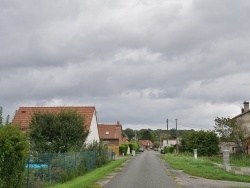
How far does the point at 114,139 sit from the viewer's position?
3780 inches

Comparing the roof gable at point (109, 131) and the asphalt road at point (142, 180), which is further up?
the roof gable at point (109, 131)

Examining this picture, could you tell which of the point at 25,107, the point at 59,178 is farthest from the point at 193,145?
the point at 59,178

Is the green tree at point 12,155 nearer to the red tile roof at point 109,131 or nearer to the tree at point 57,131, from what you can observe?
the tree at point 57,131

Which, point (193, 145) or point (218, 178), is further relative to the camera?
point (193, 145)

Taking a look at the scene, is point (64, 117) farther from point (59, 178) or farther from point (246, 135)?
point (246, 135)

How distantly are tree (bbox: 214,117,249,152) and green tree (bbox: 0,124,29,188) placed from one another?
3615 centimetres

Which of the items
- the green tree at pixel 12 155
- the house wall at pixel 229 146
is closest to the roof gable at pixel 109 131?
the house wall at pixel 229 146

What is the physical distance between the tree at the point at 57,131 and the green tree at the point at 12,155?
16693 mm

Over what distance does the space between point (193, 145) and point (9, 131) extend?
52609 mm

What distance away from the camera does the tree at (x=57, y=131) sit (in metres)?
31.0

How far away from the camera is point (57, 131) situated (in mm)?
31672

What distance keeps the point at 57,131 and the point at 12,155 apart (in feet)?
60.8

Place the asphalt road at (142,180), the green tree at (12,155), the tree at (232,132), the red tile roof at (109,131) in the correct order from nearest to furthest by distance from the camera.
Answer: the green tree at (12,155)
the asphalt road at (142,180)
the tree at (232,132)
the red tile roof at (109,131)

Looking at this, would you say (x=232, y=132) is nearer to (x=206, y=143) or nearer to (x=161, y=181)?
(x=206, y=143)
